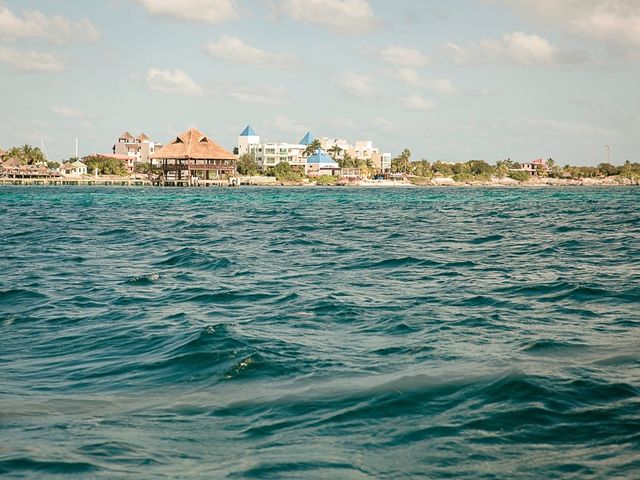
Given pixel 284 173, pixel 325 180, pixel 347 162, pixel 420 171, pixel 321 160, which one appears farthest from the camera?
pixel 420 171

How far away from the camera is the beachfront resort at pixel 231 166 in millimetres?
129000

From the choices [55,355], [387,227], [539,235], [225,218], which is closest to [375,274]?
[55,355]

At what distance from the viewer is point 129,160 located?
173000 millimetres

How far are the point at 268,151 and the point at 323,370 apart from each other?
540 feet

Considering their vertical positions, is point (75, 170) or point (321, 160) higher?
point (321, 160)

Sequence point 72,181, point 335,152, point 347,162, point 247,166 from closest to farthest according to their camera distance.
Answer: point 72,181
point 247,166
point 347,162
point 335,152

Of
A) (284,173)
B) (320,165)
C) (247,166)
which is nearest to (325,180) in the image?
(320,165)

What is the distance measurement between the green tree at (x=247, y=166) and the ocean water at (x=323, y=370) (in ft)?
463

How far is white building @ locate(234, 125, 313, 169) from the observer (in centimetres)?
17100

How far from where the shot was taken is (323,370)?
8.31 meters

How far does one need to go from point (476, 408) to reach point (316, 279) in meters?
9.23

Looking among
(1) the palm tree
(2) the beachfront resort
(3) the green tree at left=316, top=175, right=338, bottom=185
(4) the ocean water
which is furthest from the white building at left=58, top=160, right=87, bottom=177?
(4) the ocean water

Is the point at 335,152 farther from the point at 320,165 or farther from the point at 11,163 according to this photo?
the point at 11,163

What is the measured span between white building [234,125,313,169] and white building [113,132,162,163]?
81.1 feet
